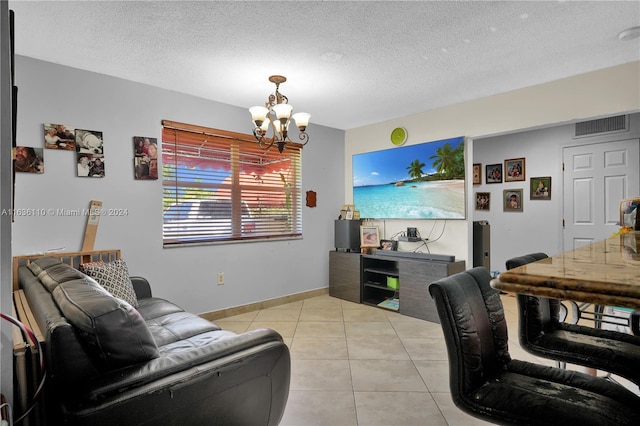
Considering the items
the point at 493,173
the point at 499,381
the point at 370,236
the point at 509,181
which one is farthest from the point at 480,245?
the point at 499,381

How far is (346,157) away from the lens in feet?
16.3

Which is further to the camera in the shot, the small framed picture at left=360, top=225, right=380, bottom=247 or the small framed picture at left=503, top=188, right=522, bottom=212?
the small framed picture at left=503, top=188, right=522, bottom=212

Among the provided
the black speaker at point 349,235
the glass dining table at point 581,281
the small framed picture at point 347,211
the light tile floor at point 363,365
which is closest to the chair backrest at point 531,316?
the light tile floor at point 363,365

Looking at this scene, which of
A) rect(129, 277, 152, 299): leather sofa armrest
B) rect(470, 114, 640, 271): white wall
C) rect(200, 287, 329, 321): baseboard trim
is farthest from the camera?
rect(470, 114, 640, 271): white wall

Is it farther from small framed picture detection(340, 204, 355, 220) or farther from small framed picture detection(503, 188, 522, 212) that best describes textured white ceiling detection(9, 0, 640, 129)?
small framed picture detection(503, 188, 522, 212)

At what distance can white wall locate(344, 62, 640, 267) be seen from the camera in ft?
9.40

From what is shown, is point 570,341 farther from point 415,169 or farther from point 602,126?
point 602,126

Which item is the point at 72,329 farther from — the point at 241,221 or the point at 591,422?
the point at 241,221

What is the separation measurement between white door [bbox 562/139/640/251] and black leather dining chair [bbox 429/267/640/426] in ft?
13.0

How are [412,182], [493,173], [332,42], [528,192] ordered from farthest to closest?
1. [493,173]
2. [528,192]
3. [412,182]
4. [332,42]

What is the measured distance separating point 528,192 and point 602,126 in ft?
3.79

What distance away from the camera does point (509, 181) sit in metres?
5.15

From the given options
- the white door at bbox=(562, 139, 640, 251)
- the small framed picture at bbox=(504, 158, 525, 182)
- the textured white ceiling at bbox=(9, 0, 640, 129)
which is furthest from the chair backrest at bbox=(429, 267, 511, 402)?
the small framed picture at bbox=(504, 158, 525, 182)

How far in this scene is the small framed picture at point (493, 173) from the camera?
207 inches
